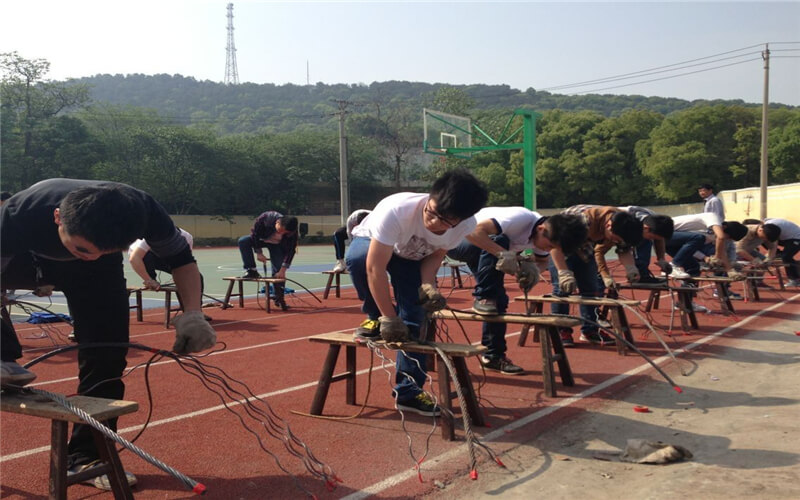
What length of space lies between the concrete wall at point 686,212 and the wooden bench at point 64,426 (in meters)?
39.9

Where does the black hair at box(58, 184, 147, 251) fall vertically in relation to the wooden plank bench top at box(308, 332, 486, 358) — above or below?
above

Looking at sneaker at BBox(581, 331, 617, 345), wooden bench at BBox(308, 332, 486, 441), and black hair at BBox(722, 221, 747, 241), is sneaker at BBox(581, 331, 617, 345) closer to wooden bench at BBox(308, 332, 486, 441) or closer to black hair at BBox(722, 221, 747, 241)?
wooden bench at BBox(308, 332, 486, 441)

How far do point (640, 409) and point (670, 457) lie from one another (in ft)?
4.14

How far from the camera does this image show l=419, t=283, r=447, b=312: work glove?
4691 millimetres

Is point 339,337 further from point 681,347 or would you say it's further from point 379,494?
point 681,347

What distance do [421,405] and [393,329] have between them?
87cm

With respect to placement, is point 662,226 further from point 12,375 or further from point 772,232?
point 12,375

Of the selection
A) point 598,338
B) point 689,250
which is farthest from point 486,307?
point 689,250

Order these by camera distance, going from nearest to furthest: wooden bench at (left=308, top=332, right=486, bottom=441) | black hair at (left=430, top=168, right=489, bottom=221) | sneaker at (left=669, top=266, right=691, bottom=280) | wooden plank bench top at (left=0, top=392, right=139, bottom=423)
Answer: wooden plank bench top at (left=0, top=392, right=139, bottom=423), black hair at (left=430, top=168, right=489, bottom=221), wooden bench at (left=308, top=332, right=486, bottom=441), sneaker at (left=669, top=266, right=691, bottom=280)

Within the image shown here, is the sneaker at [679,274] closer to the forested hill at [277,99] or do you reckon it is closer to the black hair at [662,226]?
the black hair at [662,226]

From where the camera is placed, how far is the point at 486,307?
619cm

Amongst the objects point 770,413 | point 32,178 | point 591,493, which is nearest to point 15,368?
point 591,493

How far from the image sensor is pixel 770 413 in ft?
16.8

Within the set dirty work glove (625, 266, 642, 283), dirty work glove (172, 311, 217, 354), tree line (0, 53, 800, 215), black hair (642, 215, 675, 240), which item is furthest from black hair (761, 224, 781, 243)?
tree line (0, 53, 800, 215)
